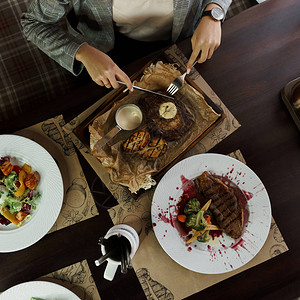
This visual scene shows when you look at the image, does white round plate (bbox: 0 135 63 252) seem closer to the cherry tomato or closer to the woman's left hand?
the cherry tomato

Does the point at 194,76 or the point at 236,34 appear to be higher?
the point at 236,34

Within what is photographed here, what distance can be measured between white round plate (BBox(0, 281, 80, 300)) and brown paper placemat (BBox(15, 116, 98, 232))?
0.26 metres

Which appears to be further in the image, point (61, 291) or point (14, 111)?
point (14, 111)

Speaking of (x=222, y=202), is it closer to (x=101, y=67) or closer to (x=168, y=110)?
(x=168, y=110)

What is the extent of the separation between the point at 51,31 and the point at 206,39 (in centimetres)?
73

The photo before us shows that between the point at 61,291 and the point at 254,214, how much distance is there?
99 cm

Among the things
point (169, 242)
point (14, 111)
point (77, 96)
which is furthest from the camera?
point (14, 111)

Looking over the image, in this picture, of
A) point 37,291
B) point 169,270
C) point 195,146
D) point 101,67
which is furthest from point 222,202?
point 37,291

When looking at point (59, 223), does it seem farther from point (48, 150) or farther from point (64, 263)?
point (48, 150)

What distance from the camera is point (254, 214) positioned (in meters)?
1.33

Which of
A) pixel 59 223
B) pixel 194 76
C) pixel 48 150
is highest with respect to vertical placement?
pixel 194 76

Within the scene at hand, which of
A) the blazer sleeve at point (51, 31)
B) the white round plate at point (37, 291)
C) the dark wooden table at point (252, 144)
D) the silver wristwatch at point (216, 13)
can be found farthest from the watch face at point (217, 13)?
the white round plate at point (37, 291)

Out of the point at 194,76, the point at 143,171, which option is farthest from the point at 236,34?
the point at 143,171

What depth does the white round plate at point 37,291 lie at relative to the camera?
1.32 meters
